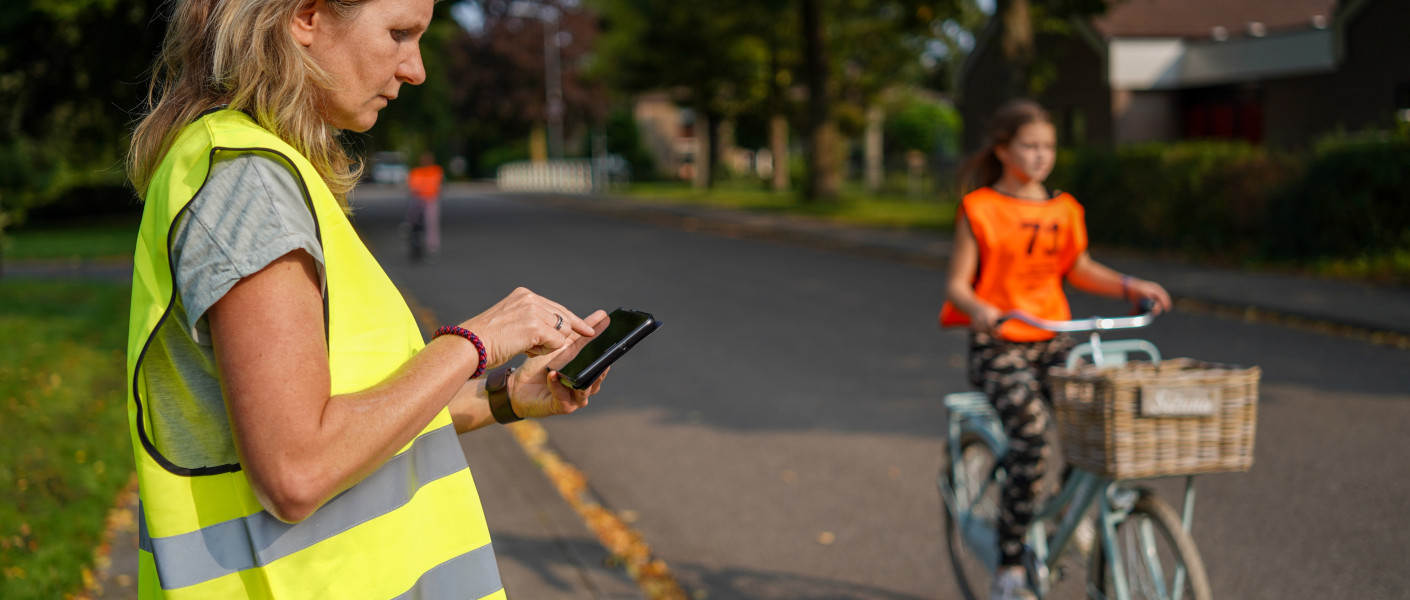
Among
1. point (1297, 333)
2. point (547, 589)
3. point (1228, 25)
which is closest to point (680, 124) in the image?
point (1228, 25)

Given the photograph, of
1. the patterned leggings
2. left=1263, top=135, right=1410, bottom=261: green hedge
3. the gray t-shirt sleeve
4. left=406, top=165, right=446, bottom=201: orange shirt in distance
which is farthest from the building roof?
the gray t-shirt sleeve

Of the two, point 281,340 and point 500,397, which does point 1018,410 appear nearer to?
→ point 500,397

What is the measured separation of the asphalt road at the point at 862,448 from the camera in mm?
4664

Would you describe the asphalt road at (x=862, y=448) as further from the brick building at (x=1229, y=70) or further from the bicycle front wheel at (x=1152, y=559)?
the brick building at (x=1229, y=70)

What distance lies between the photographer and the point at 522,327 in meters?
1.57

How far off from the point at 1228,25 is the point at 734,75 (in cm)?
1454

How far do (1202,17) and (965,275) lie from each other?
94.5ft

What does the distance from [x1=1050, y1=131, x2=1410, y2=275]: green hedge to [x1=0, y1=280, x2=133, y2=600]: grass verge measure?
12.6 m

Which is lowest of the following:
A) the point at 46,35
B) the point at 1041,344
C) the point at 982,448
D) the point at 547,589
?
the point at 547,589

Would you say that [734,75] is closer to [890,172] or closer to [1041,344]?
[890,172]

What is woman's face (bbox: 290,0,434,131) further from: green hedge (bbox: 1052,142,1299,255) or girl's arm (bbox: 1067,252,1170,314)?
green hedge (bbox: 1052,142,1299,255)

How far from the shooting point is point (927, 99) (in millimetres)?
60375

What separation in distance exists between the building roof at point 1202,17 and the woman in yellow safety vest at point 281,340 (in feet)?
97.7

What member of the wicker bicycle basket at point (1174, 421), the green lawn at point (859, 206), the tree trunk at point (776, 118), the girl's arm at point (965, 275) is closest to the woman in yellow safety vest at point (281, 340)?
the wicker bicycle basket at point (1174, 421)
